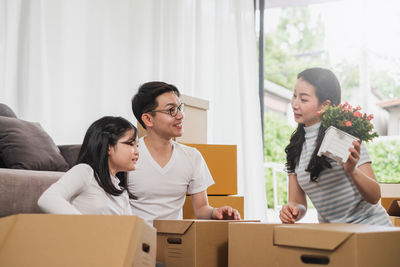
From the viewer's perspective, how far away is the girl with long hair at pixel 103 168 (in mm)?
1318

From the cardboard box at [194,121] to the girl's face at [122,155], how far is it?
0.81 meters

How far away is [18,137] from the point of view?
74.0 inches

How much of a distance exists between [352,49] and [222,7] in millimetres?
2077

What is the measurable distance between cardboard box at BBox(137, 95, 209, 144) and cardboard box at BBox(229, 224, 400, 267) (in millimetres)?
1128

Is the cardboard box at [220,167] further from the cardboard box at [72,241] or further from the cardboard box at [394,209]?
the cardboard box at [72,241]

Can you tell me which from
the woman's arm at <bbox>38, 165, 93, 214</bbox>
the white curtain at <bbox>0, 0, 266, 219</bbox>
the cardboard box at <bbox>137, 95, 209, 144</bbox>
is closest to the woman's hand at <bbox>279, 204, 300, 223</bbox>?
the woman's arm at <bbox>38, 165, 93, 214</bbox>

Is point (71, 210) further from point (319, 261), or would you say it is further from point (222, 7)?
point (222, 7)

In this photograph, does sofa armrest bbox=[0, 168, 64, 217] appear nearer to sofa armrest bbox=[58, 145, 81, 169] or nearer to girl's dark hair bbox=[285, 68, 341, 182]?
sofa armrest bbox=[58, 145, 81, 169]

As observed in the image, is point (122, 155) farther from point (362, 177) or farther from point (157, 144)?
point (362, 177)

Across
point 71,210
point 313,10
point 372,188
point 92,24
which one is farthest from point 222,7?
point 313,10

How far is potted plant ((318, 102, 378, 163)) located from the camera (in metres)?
1.26

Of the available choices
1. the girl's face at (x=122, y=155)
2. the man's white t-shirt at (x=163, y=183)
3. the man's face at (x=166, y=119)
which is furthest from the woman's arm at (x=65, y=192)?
the man's face at (x=166, y=119)

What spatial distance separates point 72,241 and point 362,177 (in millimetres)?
832

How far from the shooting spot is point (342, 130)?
4.27 ft
